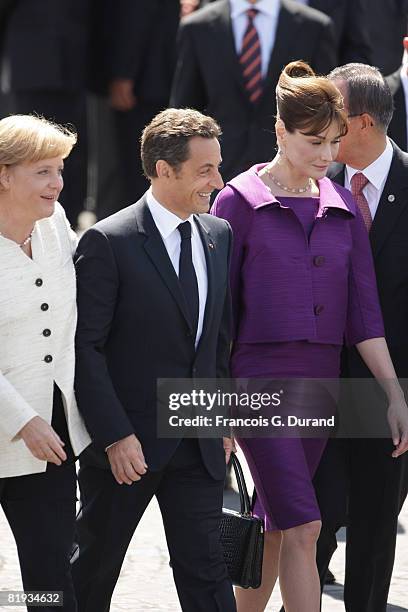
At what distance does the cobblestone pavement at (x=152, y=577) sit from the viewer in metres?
5.66

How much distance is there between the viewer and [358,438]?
5.32 metres

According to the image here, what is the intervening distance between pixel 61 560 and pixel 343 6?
4.82 metres

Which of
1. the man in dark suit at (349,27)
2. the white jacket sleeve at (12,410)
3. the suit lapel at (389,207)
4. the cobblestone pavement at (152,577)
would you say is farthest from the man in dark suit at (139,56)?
the white jacket sleeve at (12,410)

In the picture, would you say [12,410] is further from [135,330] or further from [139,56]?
[139,56]

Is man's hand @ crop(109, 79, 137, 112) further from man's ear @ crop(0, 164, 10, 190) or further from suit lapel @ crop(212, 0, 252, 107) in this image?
man's ear @ crop(0, 164, 10, 190)

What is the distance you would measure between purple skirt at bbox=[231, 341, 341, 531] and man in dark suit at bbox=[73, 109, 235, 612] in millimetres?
209

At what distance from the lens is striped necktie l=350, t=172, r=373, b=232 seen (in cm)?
537

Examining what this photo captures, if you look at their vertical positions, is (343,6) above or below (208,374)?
above

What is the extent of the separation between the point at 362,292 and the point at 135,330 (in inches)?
32.2

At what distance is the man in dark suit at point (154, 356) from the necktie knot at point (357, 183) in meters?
0.73

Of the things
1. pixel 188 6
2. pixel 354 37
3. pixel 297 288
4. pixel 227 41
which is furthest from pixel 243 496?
pixel 188 6

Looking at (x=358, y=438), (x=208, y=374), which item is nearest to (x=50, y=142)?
(x=208, y=374)

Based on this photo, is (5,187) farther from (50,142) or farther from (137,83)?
(137,83)

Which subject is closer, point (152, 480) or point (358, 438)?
point (152, 480)
